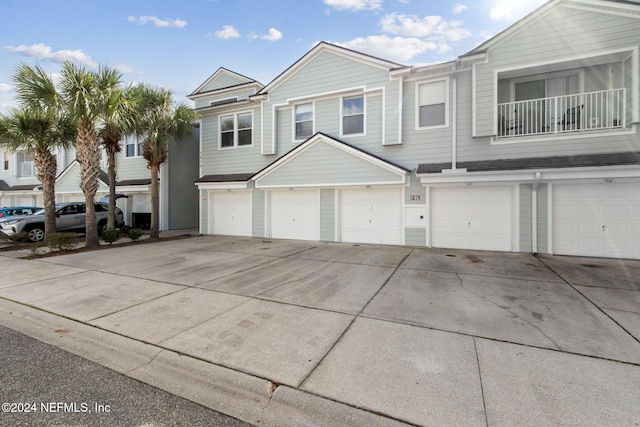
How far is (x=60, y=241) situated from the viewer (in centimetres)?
982

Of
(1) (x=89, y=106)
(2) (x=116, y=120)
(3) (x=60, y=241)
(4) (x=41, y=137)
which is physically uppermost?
(1) (x=89, y=106)

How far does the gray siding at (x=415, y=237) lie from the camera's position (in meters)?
10.6

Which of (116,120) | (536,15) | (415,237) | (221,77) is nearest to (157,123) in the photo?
(116,120)

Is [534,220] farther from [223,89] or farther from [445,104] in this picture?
[223,89]

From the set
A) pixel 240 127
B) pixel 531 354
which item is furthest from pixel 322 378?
pixel 240 127

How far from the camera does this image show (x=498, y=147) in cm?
992

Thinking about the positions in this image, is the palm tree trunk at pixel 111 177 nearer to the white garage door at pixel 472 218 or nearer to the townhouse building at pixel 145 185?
the townhouse building at pixel 145 185

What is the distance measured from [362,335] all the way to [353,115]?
31.9ft

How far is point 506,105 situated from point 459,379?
10.3 metres

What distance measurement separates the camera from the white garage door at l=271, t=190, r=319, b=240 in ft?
41.0

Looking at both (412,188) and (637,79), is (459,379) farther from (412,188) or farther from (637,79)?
(637,79)

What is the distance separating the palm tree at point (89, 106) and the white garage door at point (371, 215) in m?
9.05

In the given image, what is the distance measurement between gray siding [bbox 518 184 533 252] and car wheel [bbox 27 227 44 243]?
18.3m

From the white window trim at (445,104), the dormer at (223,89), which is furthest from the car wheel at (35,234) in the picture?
the white window trim at (445,104)
